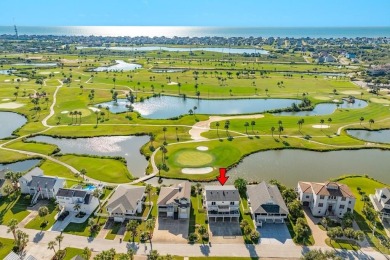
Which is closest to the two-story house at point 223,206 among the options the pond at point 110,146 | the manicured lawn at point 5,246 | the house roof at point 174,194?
the house roof at point 174,194

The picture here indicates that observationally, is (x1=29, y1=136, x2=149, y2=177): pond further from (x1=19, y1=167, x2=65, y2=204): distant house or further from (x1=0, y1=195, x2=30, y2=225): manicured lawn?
(x1=0, y1=195, x2=30, y2=225): manicured lawn

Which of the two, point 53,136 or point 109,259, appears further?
point 53,136

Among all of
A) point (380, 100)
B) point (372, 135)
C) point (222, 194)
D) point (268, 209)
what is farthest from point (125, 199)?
point (380, 100)

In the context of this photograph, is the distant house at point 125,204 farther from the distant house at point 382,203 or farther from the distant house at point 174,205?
the distant house at point 382,203

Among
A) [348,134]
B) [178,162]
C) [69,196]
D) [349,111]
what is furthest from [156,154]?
[349,111]

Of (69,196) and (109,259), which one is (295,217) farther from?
(69,196)

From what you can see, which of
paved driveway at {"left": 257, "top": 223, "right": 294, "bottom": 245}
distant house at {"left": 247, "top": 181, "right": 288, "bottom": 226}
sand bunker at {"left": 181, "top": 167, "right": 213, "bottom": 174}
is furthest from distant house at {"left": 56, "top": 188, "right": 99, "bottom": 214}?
paved driveway at {"left": 257, "top": 223, "right": 294, "bottom": 245}
